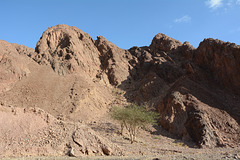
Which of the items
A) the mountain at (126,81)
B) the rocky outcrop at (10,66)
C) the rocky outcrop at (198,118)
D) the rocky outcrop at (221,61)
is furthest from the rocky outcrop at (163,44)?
the rocky outcrop at (10,66)

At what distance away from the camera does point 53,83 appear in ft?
131

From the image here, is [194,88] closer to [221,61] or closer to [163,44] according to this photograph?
[221,61]

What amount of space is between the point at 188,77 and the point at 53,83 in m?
26.7

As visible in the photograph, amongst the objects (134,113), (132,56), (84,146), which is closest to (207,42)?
(132,56)

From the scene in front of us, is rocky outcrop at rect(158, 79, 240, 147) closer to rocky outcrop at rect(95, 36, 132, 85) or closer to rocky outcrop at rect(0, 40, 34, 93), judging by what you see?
rocky outcrop at rect(95, 36, 132, 85)

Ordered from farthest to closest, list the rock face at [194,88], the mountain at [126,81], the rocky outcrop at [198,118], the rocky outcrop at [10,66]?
the rocky outcrop at [10,66]
the mountain at [126,81]
the rock face at [194,88]
the rocky outcrop at [198,118]

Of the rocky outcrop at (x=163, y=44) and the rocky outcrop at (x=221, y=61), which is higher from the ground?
the rocky outcrop at (x=163, y=44)

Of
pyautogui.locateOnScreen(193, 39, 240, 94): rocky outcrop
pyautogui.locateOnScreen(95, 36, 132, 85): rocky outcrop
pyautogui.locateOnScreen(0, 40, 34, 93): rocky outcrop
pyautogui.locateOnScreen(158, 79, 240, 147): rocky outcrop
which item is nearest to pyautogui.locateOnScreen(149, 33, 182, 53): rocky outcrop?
pyautogui.locateOnScreen(95, 36, 132, 85): rocky outcrop

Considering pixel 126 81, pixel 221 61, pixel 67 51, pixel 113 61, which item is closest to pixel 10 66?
pixel 67 51

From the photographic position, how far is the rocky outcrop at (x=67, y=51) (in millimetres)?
46000

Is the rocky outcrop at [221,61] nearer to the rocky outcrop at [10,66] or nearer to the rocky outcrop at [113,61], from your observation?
the rocky outcrop at [113,61]

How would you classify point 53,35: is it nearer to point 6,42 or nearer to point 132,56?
point 6,42

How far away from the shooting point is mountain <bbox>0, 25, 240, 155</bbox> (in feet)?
104

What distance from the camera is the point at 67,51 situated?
4953 centimetres
